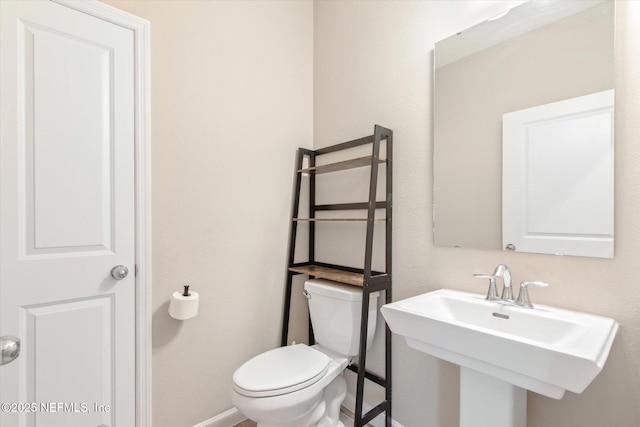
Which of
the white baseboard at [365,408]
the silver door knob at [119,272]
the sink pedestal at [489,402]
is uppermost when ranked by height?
the silver door knob at [119,272]

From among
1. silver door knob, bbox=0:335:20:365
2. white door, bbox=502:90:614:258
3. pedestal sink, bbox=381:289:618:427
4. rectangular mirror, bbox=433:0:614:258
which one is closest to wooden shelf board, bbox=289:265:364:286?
pedestal sink, bbox=381:289:618:427

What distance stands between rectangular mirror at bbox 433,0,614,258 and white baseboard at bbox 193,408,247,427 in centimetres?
154

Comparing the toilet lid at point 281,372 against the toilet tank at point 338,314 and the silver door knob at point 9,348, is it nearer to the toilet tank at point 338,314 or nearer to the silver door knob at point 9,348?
the toilet tank at point 338,314

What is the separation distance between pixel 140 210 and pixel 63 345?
623 mm

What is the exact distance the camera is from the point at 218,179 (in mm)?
1728

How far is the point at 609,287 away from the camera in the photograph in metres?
1.07

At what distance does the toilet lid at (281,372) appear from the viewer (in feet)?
4.46

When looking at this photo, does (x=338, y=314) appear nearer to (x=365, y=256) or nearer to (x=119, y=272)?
(x=365, y=256)

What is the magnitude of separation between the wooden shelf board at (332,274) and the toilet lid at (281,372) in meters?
0.42

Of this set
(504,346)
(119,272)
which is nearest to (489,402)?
(504,346)

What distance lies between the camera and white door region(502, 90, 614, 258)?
43.0 inches

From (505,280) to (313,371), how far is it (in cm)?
96

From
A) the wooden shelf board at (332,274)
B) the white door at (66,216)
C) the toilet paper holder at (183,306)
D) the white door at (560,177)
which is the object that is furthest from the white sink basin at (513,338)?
the white door at (66,216)

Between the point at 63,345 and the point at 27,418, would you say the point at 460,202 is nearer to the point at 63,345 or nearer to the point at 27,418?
the point at 63,345
